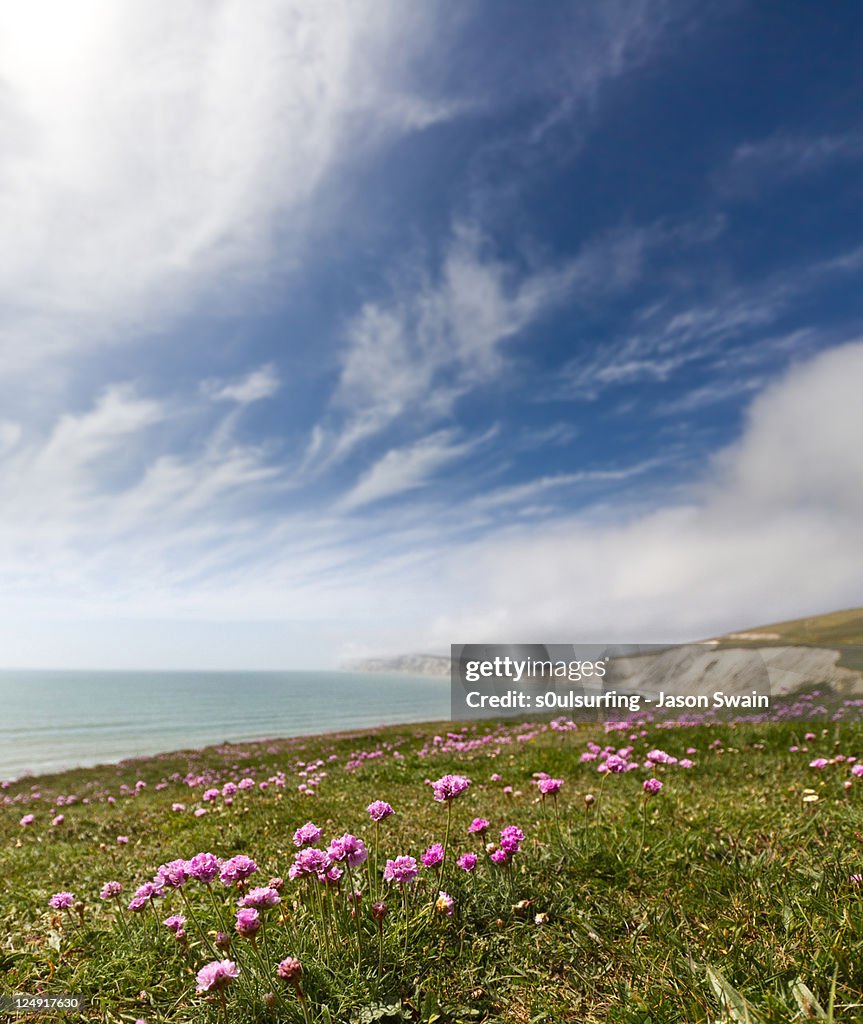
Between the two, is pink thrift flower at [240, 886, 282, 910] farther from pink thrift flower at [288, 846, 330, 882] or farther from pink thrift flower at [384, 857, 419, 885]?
pink thrift flower at [384, 857, 419, 885]

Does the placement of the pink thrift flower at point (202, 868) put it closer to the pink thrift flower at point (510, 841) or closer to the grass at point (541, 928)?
the grass at point (541, 928)

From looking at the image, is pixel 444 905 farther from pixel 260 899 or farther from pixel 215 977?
pixel 215 977

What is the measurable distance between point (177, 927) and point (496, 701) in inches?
2039

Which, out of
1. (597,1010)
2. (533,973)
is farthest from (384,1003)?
(597,1010)

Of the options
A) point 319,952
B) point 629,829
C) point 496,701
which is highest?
point 319,952

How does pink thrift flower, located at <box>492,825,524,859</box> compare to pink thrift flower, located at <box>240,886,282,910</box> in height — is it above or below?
below

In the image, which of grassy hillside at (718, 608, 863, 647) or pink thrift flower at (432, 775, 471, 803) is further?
grassy hillside at (718, 608, 863, 647)

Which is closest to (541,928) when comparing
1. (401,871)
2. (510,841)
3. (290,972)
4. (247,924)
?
(510,841)

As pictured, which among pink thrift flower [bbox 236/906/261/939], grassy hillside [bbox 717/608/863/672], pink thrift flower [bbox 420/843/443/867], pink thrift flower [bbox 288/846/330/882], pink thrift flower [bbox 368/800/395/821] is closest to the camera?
pink thrift flower [bbox 236/906/261/939]

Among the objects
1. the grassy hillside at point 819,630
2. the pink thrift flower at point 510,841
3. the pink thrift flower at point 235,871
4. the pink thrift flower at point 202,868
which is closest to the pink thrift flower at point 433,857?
the pink thrift flower at point 510,841

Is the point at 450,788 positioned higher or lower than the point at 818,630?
higher

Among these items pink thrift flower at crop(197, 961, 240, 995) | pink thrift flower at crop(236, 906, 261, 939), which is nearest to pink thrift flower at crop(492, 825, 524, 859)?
pink thrift flower at crop(236, 906, 261, 939)

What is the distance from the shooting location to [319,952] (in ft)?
9.46

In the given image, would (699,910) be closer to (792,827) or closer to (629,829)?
(629,829)
